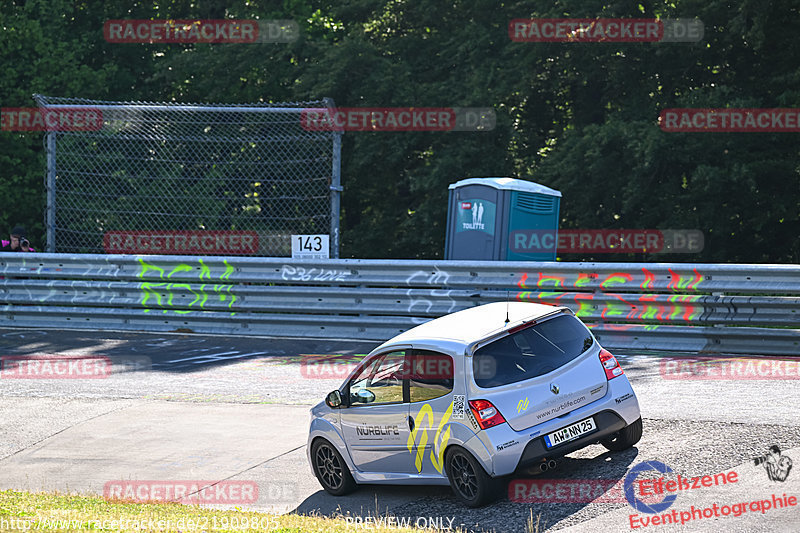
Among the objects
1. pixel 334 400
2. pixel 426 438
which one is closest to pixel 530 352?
pixel 426 438

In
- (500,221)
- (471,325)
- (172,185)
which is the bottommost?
(471,325)

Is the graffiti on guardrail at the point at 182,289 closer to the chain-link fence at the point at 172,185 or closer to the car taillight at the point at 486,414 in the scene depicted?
the chain-link fence at the point at 172,185

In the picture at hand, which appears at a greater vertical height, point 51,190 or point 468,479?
point 51,190

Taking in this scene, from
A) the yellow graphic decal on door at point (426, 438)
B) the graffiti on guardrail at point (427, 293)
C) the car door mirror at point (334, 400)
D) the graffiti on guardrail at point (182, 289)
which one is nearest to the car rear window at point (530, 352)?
the yellow graphic decal on door at point (426, 438)

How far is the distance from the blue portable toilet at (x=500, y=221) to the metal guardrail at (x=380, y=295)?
129 centimetres

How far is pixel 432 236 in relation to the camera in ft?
75.5

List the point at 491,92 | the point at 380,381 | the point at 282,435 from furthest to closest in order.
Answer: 1. the point at 491,92
2. the point at 282,435
3. the point at 380,381

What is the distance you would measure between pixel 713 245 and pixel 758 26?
452cm

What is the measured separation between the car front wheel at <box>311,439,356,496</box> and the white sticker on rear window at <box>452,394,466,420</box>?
1.37 m

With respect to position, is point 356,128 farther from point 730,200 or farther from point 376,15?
point 730,200

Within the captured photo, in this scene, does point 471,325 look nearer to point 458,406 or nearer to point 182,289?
point 458,406

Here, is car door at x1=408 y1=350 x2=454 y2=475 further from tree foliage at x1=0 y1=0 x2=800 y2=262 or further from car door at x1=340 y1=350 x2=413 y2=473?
tree foliage at x1=0 y1=0 x2=800 y2=262

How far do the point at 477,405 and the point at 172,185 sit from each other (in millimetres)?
13577

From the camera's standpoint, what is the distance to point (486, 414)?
759 centimetres
